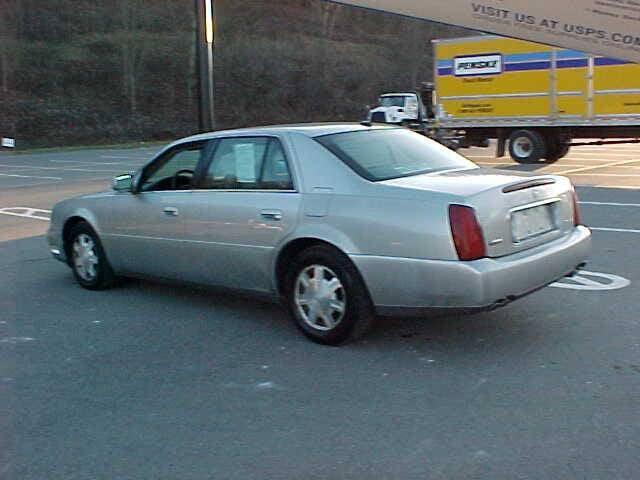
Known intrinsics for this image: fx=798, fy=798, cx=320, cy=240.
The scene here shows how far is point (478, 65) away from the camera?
19.3 meters

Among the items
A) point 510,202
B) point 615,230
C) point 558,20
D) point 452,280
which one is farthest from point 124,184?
point 615,230

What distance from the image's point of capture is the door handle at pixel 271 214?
5433 millimetres

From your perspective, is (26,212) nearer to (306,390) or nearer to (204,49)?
(204,49)

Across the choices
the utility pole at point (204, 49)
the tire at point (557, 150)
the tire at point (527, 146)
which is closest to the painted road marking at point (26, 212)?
the utility pole at point (204, 49)

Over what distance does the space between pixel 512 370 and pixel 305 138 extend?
212cm

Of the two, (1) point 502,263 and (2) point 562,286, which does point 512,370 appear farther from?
(2) point 562,286

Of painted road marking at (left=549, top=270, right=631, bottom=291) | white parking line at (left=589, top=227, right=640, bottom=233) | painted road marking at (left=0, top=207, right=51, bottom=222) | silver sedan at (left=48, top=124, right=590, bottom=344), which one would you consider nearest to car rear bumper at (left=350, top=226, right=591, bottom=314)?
silver sedan at (left=48, top=124, right=590, bottom=344)

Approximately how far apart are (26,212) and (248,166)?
7853 millimetres

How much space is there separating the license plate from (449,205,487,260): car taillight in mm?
354

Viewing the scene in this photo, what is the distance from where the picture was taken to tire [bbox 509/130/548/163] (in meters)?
18.3

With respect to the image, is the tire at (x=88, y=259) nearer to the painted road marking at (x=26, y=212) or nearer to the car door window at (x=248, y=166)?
the car door window at (x=248, y=166)

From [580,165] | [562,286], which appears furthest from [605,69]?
[562,286]

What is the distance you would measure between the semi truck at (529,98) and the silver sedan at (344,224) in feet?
39.7

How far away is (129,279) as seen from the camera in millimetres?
7359
